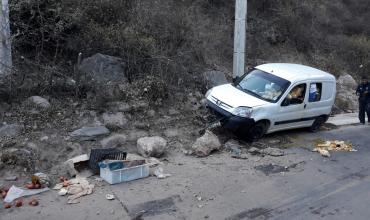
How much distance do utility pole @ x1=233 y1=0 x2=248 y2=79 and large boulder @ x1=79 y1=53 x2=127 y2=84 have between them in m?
3.35

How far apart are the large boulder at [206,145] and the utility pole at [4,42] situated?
459 cm

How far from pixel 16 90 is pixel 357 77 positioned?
599 inches

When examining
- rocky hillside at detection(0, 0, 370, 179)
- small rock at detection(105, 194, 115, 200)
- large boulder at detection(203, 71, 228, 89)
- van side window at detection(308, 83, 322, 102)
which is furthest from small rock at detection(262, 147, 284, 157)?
small rock at detection(105, 194, 115, 200)

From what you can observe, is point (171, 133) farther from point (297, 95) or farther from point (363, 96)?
point (363, 96)

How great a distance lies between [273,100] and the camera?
11305 mm

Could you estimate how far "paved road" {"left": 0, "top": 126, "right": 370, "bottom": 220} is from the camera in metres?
7.52

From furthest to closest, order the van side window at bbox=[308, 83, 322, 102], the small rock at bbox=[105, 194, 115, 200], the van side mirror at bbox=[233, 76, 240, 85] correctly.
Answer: the van side mirror at bbox=[233, 76, 240, 85] < the van side window at bbox=[308, 83, 322, 102] < the small rock at bbox=[105, 194, 115, 200]

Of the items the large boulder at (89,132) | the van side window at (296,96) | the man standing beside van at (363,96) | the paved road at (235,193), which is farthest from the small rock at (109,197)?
the man standing beside van at (363,96)

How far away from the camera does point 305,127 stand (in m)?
12.7

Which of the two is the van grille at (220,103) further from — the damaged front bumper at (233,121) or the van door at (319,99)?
the van door at (319,99)

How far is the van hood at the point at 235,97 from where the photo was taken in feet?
35.9

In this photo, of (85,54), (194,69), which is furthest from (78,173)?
(194,69)

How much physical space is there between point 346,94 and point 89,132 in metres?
11.3

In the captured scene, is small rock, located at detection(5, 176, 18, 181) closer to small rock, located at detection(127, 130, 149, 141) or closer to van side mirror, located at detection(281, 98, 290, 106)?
small rock, located at detection(127, 130, 149, 141)
